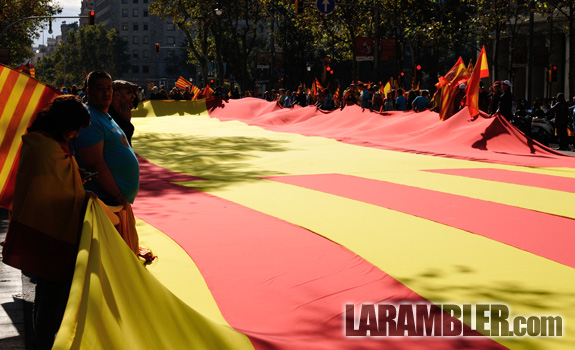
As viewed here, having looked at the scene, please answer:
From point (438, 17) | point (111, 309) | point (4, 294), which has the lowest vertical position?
point (4, 294)

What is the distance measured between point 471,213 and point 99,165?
5.54m

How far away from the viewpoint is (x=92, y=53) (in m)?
139

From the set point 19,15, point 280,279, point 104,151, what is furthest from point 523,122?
point 19,15

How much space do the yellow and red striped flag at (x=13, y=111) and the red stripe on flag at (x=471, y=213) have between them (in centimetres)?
471

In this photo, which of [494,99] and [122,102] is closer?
[122,102]

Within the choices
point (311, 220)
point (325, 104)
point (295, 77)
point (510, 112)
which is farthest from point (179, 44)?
point (311, 220)

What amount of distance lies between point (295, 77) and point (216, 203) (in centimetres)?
6690

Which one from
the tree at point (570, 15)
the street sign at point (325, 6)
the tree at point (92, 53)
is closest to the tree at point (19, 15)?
the street sign at point (325, 6)

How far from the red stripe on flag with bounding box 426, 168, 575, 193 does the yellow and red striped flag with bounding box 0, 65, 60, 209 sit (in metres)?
8.64

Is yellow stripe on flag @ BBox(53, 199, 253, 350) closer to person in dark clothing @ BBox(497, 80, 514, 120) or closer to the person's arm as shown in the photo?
the person's arm

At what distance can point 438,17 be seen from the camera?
161 ft

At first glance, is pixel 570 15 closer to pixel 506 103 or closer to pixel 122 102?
pixel 506 103

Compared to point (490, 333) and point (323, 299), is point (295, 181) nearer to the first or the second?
point (323, 299)

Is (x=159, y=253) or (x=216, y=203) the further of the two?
(x=216, y=203)
